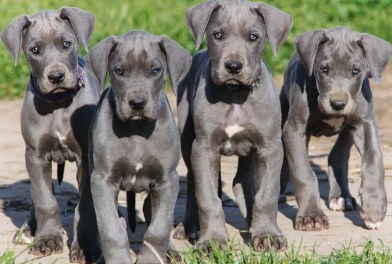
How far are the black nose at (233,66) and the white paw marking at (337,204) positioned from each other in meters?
2.22

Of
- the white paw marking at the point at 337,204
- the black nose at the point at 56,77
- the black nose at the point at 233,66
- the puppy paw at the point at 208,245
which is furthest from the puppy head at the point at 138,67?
the white paw marking at the point at 337,204

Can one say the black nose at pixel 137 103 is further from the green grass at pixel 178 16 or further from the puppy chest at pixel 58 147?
the green grass at pixel 178 16

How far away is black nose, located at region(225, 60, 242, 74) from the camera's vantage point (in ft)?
29.1

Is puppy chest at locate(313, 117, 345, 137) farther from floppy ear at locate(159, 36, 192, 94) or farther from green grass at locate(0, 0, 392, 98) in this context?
green grass at locate(0, 0, 392, 98)

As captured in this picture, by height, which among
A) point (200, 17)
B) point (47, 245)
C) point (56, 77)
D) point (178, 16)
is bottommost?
point (178, 16)

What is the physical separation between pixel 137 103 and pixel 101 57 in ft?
1.63

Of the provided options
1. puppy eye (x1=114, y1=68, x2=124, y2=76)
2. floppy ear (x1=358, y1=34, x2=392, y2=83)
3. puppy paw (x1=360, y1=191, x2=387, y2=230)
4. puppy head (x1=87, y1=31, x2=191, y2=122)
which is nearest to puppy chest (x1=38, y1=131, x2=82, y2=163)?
puppy head (x1=87, y1=31, x2=191, y2=122)

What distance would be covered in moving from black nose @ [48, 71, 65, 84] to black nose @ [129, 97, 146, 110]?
1084 millimetres

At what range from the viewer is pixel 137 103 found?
8.16m

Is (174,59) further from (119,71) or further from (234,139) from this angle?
(234,139)

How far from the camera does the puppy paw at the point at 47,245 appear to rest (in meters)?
9.06

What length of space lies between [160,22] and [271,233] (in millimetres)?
8507

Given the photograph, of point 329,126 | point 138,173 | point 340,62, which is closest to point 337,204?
point 329,126

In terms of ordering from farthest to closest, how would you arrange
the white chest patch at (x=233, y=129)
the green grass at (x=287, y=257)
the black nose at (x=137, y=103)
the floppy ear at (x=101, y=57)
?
the white chest patch at (x=233, y=129) < the floppy ear at (x=101, y=57) < the black nose at (x=137, y=103) < the green grass at (x=287, y=257)
